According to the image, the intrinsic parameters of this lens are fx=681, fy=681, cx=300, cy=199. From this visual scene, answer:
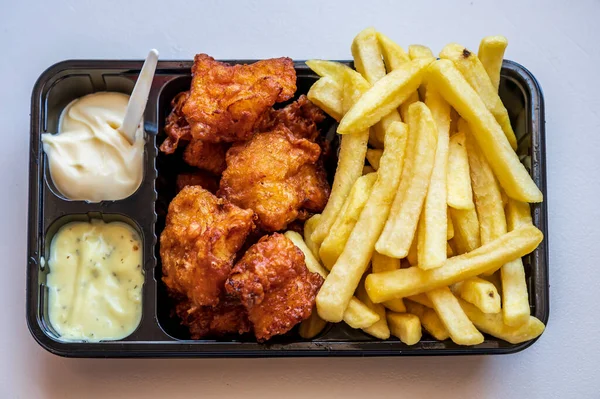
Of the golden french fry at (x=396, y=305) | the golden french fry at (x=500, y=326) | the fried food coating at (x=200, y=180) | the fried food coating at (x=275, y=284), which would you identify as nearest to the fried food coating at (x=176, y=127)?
the fried food coating at (x=200, y=180)

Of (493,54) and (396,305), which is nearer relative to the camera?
(396,305)

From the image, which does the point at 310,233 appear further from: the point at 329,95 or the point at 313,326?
the point at 329,95

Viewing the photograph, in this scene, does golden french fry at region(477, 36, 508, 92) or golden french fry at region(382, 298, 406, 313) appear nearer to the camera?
golden french fry at region(382, 298, 406, 313)

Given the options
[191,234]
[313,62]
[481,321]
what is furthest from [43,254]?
[481,321]

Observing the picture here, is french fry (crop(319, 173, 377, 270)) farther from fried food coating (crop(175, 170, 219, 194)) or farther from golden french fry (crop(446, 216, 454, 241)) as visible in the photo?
fried food coating (crop(175, 170, 219, 194))

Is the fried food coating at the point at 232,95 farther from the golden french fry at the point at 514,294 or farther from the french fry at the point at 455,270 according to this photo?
the golden french fry at the point at 514,294

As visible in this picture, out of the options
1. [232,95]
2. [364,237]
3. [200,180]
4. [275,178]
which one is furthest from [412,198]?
[200,180]

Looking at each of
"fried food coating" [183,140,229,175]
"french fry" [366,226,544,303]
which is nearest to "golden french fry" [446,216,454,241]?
"french fry" [366,226,544,303]
